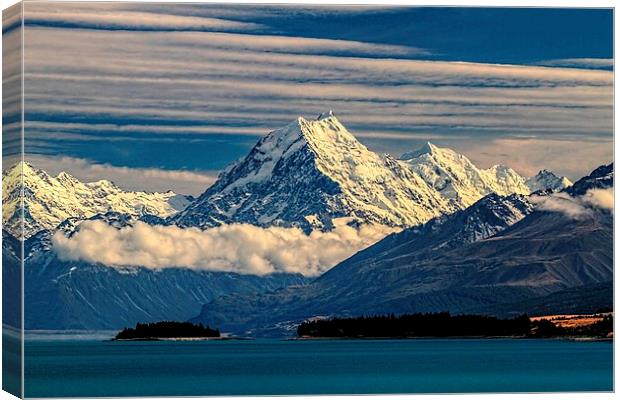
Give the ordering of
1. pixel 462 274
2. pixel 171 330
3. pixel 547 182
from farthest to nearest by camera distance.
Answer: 1. pixel 462 274
2. pixel 171 330
3. pixel 547 182

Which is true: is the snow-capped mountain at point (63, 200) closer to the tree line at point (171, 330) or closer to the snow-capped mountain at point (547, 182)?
the tree line at point (171, 330)

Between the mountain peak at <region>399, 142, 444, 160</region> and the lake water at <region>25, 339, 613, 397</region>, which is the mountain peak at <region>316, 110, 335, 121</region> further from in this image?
the lake water at <region>25, 339, 613, 397</region>

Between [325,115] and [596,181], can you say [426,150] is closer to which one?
[325,115]

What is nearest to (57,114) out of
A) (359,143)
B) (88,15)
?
(88,15)

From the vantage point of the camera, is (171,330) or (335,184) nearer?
(171,330)

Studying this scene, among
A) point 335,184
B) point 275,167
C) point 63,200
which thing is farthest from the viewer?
point 335,184

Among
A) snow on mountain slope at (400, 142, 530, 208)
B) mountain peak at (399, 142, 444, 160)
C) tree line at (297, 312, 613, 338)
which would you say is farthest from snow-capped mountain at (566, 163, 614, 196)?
mountain peak at (399, 142, 444, 160)

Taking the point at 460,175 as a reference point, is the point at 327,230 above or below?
below

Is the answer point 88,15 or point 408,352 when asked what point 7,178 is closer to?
point 88,15

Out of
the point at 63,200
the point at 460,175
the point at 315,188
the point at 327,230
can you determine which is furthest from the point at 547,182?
the point at 63,200
